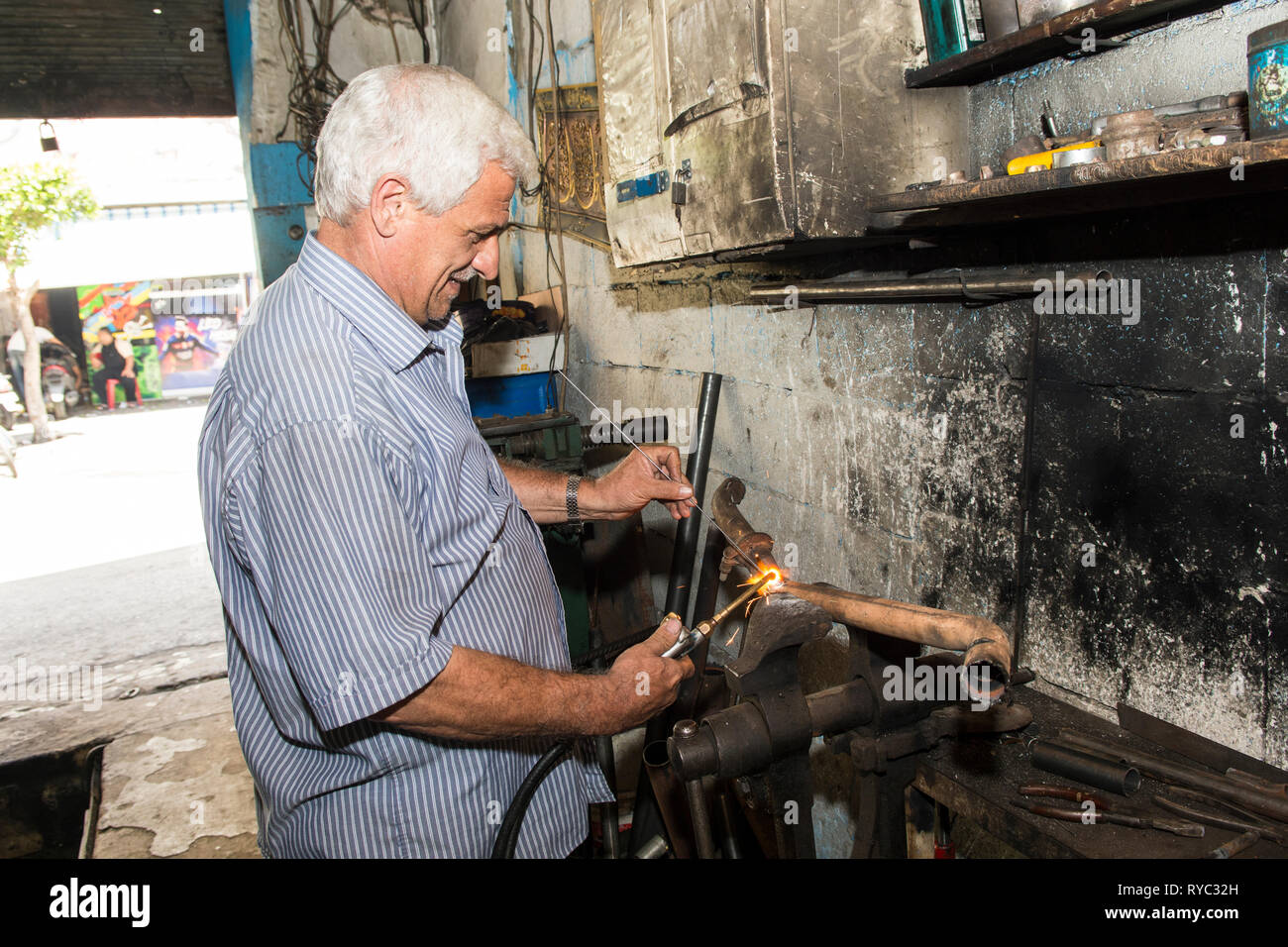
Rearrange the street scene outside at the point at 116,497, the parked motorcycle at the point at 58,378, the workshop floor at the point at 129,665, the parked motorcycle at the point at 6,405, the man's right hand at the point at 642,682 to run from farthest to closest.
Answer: the parked motorcycle at the point at 58,378 < the parked motorcycle at the point at 6,405 < the street scene outside at the point at 116,497 < the workshop floor at the point at 129,665 < the man's right hand at the point at 642,682

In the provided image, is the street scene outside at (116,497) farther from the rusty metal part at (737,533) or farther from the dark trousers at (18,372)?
the rusty metal part at (737,533)

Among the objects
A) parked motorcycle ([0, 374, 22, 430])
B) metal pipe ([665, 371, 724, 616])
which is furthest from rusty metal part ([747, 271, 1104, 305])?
parked motorcycle ([0, 374, 22, 430])

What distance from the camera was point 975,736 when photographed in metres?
1.68

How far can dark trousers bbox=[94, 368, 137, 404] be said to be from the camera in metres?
19.7

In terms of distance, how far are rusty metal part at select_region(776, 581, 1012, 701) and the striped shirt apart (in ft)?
1.98

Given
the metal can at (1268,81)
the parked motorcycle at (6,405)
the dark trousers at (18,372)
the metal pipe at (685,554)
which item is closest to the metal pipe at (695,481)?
the metal pipe at (685,554)

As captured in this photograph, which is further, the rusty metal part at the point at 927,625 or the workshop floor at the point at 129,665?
the workshop floor at the point at 129,665

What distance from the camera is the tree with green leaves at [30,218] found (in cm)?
1535

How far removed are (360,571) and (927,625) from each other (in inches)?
36.0

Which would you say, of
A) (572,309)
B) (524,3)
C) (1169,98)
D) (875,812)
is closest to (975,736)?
(875,812)

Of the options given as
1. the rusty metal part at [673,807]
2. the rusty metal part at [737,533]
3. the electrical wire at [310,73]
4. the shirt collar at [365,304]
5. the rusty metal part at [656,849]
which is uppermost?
the electrical wire at [310,73]

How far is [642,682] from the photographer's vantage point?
63.2 inches

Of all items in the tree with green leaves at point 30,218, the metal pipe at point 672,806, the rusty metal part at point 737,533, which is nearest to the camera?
the rusty metal part at point 737,533

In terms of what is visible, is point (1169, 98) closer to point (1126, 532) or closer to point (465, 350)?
point (1126, 532)
